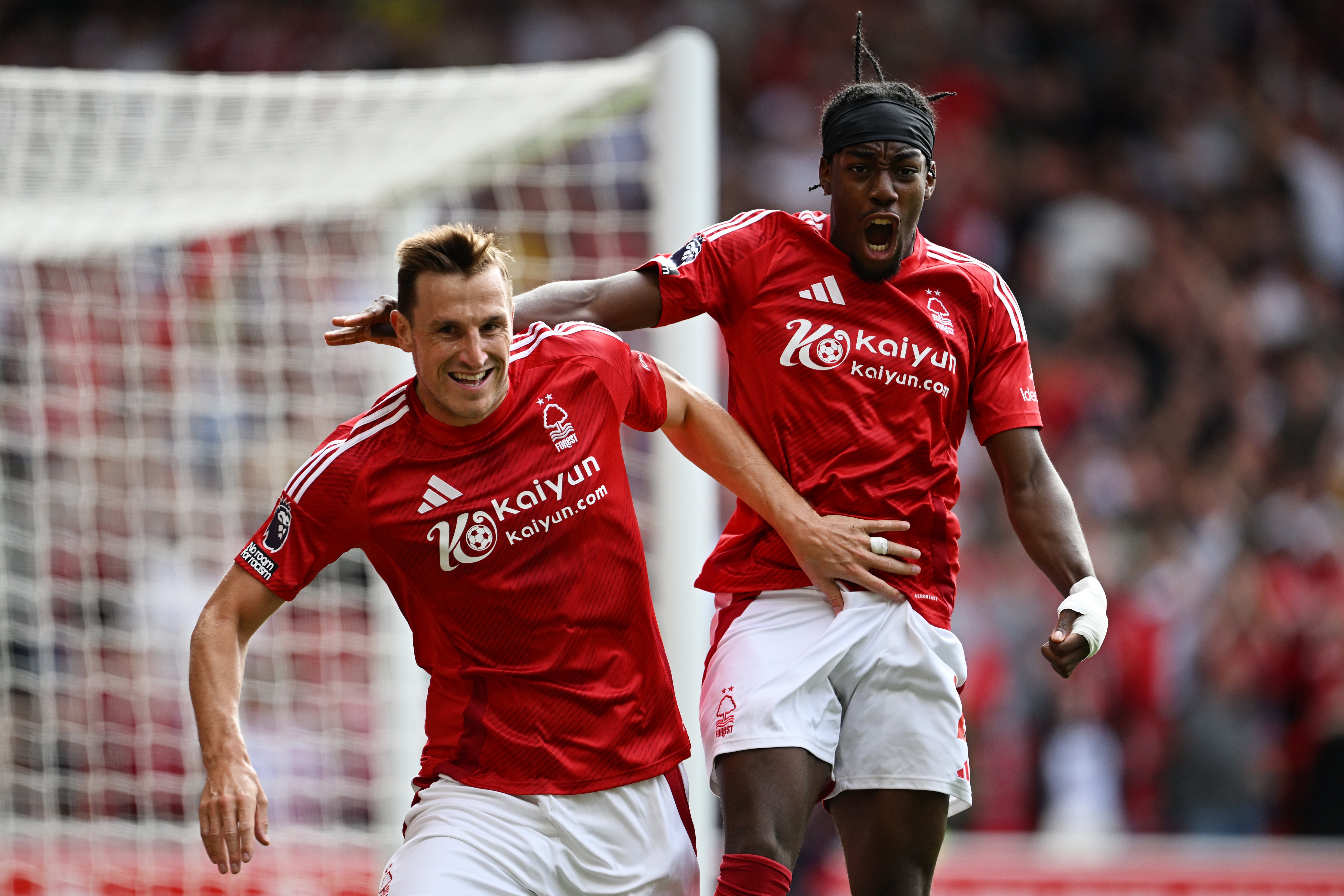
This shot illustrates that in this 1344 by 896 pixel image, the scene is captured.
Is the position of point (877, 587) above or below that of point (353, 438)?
below

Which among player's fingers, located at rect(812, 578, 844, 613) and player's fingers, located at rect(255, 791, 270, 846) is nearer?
player's fingers, located at rect(255, 791, 270, 846)

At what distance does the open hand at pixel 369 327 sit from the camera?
3.59 meters

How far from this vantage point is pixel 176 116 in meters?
5.67

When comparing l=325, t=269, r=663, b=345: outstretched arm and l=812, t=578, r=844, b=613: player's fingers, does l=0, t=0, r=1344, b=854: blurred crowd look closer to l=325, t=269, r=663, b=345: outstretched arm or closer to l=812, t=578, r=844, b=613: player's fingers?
l=812, t=578, r=844, b=613: player's fingers

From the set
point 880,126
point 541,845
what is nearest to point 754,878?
point 541,845

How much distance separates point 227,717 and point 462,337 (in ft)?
3.26

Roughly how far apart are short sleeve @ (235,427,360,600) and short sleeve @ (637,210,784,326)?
0.88 meters

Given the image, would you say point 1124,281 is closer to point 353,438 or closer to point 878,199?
point 878,199

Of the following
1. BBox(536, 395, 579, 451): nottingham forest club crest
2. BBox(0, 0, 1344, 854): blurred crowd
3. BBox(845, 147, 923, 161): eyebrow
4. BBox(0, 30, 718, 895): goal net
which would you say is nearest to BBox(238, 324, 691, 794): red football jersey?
BBox(536, 395, 579, 451): nottingham forest club crest

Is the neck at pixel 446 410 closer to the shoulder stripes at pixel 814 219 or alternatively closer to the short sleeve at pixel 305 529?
the short sleeve at pixel 305 529

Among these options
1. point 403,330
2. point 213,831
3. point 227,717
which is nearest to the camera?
point 213,831

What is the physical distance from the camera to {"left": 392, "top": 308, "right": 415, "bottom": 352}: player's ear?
3484mm

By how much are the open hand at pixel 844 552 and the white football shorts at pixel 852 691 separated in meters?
0.09

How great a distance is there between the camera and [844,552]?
3.43 metres
